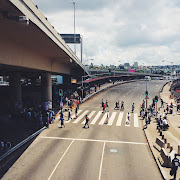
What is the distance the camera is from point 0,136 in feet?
65.4

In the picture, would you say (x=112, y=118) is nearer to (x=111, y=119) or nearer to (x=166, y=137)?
(x=111, y=119)

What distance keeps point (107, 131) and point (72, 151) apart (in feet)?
23.9

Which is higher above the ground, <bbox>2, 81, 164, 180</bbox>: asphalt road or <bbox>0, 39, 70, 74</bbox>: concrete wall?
<bbox>0, 39, 70, 74</bbox>: concrete wall

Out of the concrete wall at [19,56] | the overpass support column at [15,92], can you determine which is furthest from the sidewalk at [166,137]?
the overpass support column at [15,92]

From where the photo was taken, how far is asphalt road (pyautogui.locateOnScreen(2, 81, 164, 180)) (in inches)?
503

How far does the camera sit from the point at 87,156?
15.6 m

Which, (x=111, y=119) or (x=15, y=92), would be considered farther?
(x=15, y=92)

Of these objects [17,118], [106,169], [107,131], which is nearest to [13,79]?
[17,118]

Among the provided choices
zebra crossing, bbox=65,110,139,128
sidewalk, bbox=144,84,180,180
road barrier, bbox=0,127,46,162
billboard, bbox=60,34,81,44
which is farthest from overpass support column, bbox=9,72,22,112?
billboard, bbox=60,34,81,44

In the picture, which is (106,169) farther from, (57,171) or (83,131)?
(83,131)

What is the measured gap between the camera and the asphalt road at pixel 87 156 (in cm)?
1277

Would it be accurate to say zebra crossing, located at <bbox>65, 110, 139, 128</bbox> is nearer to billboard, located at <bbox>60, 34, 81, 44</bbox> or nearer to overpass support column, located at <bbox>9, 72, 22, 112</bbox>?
overpass support column, located at <bbox>9, 72, 22, 112</bbox>

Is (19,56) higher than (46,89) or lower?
higher

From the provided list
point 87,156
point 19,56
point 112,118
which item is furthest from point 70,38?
point 87,156
